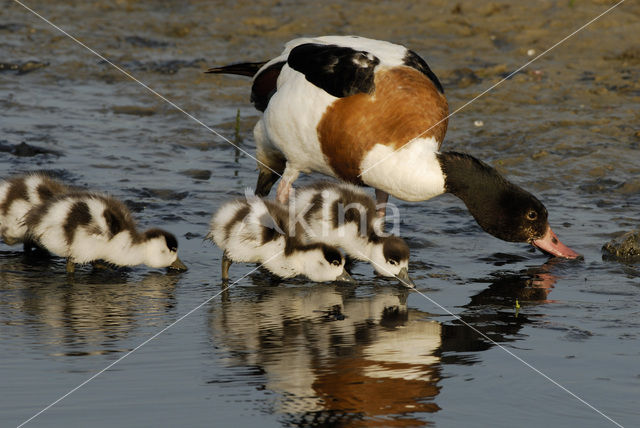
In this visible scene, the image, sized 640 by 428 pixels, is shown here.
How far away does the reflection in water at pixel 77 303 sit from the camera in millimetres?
4875

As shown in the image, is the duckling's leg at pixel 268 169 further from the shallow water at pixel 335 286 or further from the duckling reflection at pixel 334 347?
the duckling reflection at pixel 334 347

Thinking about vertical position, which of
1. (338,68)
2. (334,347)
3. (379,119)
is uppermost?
(338,68)

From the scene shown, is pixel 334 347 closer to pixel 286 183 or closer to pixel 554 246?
pixel 554 246

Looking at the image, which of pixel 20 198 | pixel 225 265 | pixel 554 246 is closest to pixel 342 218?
pixel 225 265

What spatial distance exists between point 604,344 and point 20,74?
8.14 metres

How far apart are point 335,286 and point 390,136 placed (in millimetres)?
996

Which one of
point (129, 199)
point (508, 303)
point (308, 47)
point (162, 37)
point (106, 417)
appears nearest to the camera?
point (106, 417)

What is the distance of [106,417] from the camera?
3939 mm

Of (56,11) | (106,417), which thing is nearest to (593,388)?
(106,417)

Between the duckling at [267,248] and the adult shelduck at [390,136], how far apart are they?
63 centimetres

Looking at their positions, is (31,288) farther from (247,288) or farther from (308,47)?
(308,47)

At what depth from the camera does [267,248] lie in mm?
6164

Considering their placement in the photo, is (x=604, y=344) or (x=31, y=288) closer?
(x=604, y=344)

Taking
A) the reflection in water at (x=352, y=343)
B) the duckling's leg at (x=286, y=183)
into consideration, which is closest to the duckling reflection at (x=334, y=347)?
the reflection in water at (x=352, y=343)
